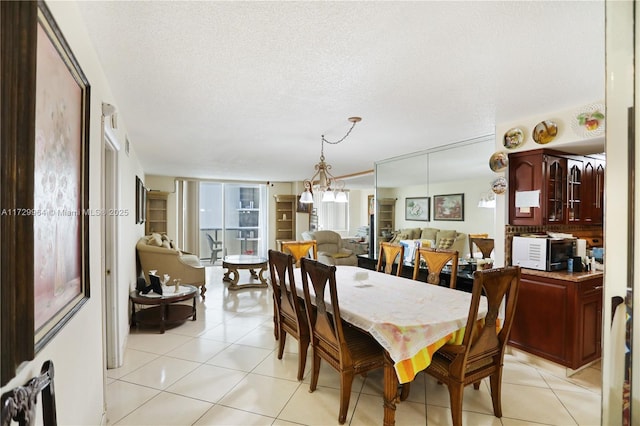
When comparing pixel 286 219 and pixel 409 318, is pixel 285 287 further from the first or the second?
pixel 286 219

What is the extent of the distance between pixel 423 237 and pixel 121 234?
3548 mm

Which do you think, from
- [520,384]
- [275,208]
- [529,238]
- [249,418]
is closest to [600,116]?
[529,238]

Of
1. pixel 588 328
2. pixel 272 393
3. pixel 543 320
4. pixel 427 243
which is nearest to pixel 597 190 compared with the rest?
pixel 588 328

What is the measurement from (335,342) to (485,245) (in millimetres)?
2302

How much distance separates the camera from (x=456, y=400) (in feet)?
6.24

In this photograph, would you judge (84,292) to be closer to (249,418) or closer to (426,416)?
(249,418)

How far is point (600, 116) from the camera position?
2.57 metres

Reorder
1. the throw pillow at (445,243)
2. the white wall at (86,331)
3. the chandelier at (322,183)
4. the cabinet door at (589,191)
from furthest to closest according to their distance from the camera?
the throw pillow at (445,243) → the cabinet door at (589,191) → the chandelier at (322,183) → the white wall at (86,331)

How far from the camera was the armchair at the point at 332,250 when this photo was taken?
22.5 feet

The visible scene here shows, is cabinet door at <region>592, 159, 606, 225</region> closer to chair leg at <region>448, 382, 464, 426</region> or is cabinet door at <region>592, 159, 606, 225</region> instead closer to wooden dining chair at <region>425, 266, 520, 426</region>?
wooden dining chair at <region>425, 266, 520, 426</region>

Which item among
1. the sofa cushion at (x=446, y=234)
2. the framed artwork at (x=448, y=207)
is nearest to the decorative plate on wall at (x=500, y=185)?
Result: the framed artwork at (x=448, y=207)

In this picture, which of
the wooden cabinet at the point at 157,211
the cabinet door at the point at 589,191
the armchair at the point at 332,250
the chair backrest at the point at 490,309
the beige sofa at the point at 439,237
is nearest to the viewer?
the chair backrest at the point at 490,309

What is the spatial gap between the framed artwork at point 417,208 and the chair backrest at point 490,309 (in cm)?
245

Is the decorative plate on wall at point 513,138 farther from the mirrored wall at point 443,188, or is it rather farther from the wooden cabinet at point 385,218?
the wooden cabinet at point 385,218
